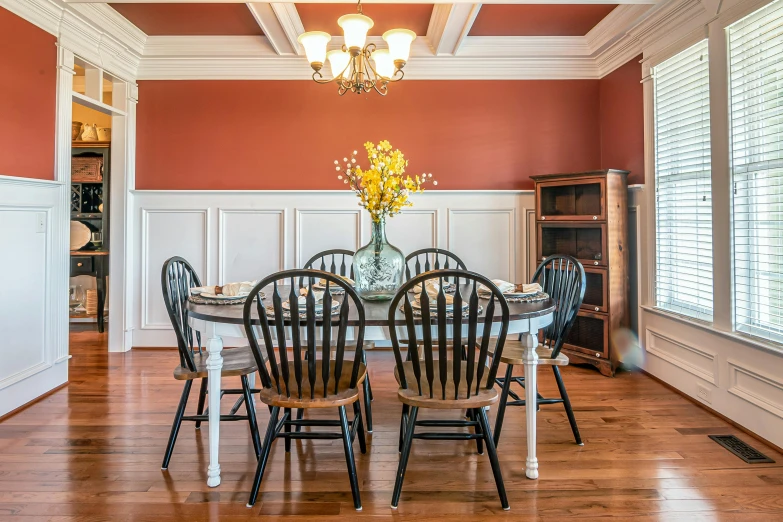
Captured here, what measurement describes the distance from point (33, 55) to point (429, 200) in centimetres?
298

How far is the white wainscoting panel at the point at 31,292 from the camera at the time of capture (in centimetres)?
289

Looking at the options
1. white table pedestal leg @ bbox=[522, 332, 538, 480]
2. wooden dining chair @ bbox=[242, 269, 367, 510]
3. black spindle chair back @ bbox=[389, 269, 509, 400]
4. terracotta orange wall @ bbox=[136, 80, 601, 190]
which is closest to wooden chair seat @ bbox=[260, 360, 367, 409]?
wooden dining chair @ bbox=[242, 269, 367, 510]

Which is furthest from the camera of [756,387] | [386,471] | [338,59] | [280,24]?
[280,24]

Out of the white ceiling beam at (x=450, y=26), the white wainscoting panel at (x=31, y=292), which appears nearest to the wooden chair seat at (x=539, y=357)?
the white ceiling beam at (x=450, y=26)

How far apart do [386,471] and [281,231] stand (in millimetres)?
2660

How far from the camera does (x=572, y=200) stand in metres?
4.09

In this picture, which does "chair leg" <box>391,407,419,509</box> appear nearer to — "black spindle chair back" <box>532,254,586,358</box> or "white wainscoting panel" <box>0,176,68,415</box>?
"black spindle chair back" <box>532,254,586,358</box>

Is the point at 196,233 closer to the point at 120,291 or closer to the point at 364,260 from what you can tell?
the point at 120,291

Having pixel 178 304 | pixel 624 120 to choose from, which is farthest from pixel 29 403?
pixel 624 120

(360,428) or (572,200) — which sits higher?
(572,200)

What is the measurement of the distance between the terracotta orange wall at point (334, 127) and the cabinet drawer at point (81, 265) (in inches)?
52.0

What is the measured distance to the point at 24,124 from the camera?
306 centimetres

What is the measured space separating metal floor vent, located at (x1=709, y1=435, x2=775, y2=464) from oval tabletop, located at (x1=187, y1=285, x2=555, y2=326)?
1.15 m

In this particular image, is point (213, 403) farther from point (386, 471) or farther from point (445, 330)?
point (445, 330)
